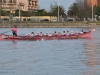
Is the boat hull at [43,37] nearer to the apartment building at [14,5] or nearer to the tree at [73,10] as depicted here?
the tree at [73,10]

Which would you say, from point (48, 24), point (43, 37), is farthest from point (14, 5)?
point (43, 37)

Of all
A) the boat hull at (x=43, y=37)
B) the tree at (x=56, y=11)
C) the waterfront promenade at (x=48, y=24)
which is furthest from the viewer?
the tree at (x=56, y=11)

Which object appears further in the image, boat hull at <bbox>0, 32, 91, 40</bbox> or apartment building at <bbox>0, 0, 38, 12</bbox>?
apartment building at <bbox>0, 0, 38, 12</bbox>

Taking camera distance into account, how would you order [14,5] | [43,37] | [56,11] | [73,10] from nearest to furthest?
[43,37]
[56,11]
[73,10]
[14,5]

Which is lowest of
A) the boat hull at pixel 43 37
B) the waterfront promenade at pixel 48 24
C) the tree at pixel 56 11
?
the boat hull at pixel 43 37

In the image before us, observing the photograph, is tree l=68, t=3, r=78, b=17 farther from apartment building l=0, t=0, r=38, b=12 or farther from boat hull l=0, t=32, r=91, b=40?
boat hull l=0, t=32, r=91, b=40

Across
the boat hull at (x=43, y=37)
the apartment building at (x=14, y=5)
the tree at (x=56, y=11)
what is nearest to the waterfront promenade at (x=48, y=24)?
the tree at (x=56, y=11)

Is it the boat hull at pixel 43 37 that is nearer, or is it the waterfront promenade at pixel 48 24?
the boat hull at pixel 43 37

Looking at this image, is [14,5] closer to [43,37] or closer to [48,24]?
[48,24]

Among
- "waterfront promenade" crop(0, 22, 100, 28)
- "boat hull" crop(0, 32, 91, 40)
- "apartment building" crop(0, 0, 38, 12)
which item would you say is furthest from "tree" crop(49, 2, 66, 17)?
"boat hull" crop(0, 32, 91, 40)

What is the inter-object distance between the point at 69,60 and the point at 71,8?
129213mm

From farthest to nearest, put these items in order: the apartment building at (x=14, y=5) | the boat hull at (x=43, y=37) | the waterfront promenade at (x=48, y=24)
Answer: the apartment building at (x=14, y=5), the waterfront promenade at (x=48, y=24), the boat hull at (x=43, y=37)

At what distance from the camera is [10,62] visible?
33688 millimetres

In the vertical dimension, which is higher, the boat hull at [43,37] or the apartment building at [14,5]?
the apartment building at [14,5]
